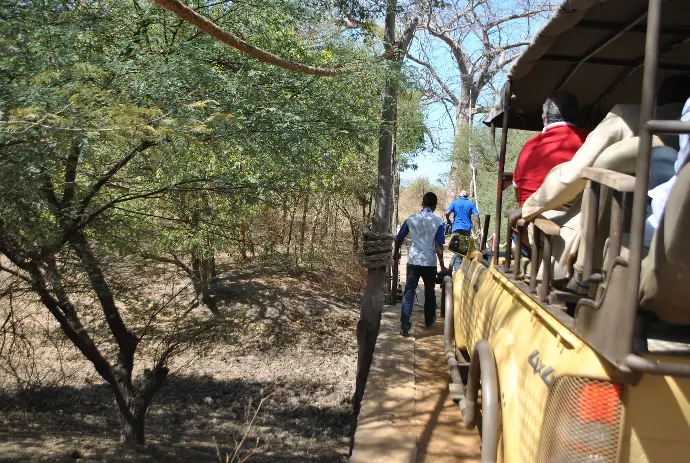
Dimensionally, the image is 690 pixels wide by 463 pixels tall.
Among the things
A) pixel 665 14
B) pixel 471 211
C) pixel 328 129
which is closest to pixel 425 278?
pixel 328 129

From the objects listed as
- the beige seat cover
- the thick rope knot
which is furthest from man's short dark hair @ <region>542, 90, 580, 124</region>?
the thick rope knot

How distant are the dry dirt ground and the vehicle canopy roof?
16.3 ft

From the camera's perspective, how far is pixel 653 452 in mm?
1978

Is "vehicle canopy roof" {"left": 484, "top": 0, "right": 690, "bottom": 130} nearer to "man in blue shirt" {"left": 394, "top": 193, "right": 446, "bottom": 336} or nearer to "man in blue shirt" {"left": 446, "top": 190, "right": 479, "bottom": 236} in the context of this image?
"man in blue shirt" {"left": 394, "top": 193, "right": 446, "bottom": 336}

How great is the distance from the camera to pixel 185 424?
380 inches

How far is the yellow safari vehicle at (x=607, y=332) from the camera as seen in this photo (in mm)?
1862

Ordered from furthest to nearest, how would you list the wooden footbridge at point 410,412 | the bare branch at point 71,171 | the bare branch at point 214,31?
the bare branch at point 71,171, the bare branch at point 214,31, the wooden footbridge at point 410,412

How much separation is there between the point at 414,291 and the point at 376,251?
761 mm

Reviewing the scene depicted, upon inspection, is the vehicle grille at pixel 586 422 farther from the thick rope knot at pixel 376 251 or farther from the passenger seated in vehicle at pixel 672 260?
the thick rope knot at pixel 376 251

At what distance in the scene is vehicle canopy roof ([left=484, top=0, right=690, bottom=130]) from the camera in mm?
3200

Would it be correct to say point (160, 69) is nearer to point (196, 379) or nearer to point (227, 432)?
point (227, 432)

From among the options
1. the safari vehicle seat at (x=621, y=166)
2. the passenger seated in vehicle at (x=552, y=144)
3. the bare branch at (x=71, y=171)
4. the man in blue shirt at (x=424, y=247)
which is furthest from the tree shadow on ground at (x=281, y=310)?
the safari vehicle seat at (x=621, y=166)

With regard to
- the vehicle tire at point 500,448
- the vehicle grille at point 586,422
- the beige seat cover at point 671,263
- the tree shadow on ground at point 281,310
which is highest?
the beige seat cover at point 671,263

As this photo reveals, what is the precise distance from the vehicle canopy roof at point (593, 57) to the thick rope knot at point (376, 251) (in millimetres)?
2807
